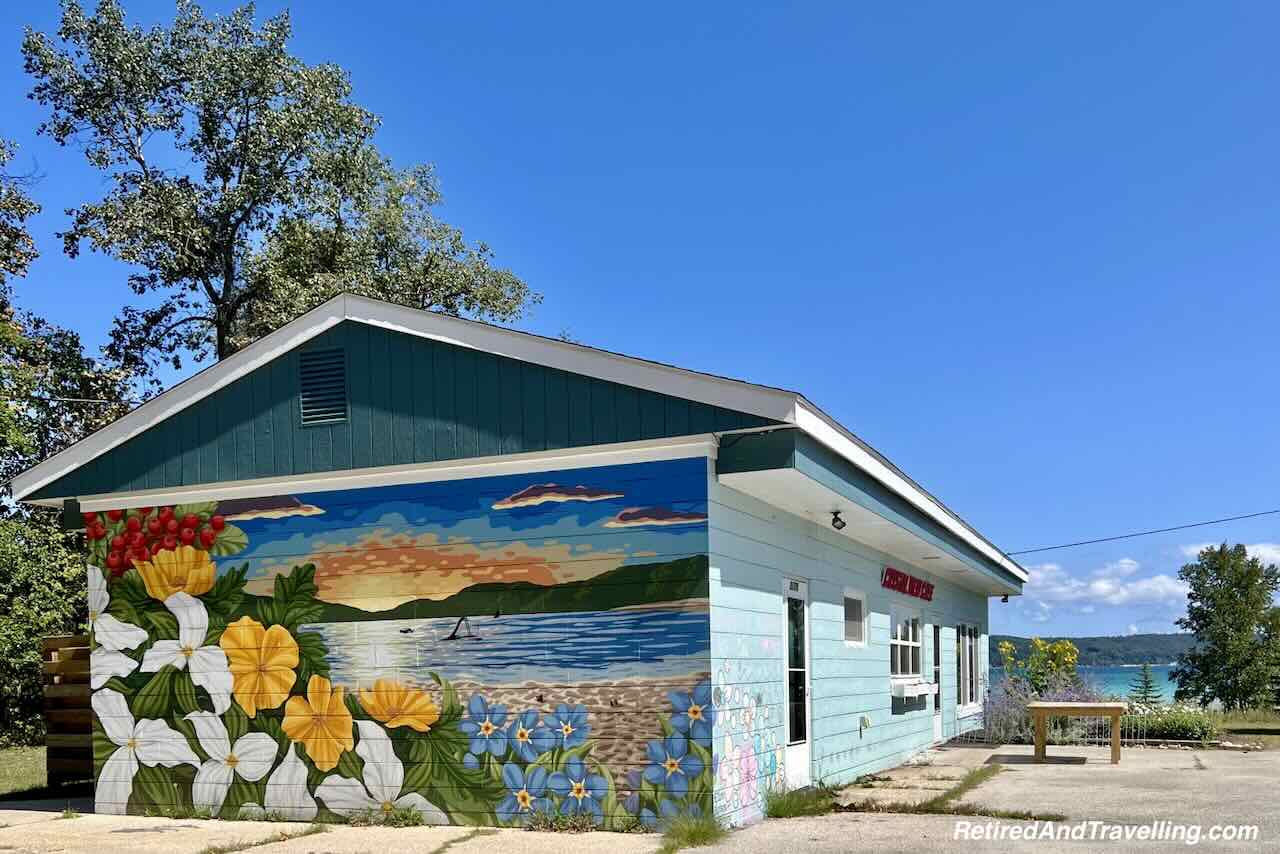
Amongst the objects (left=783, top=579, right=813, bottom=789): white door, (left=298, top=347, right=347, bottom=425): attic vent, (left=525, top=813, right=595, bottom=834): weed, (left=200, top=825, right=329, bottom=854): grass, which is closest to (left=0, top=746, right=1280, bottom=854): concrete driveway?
(left=200, top=825, right=329, bottom=854): grass

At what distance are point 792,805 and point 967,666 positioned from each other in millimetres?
13483

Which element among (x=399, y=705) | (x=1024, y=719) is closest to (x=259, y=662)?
(x=399, y=705)

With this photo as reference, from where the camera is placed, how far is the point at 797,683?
12047mm

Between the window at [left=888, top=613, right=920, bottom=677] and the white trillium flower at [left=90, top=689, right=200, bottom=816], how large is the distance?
876 cm

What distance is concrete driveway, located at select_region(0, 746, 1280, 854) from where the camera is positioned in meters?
9.09

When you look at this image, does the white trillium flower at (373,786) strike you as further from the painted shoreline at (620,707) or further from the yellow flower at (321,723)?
the painted shoreline at (620,707)

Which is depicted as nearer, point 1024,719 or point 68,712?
point 68,712

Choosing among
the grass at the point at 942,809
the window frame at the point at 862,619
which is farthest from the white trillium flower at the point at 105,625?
the window frame at the point at 862,619

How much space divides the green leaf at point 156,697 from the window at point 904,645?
28.8ft

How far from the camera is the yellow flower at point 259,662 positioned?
1121 cm

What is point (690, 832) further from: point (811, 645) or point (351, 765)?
point (811, 645)

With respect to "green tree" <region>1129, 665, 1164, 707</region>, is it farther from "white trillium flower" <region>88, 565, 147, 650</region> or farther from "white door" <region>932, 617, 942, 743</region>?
"white trillium flower" <region>88, 565, 147, 650</region>

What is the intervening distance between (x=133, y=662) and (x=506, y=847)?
463cm

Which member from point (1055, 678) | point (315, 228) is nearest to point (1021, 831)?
point (1055, 678)
